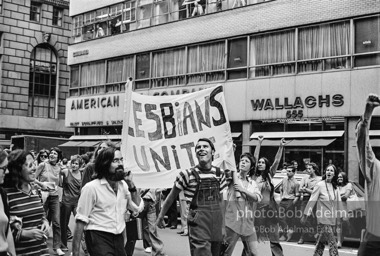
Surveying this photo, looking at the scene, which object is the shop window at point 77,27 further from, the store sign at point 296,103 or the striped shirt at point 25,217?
the striped shirt at point 25,217

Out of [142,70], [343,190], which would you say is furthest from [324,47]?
[343,190]

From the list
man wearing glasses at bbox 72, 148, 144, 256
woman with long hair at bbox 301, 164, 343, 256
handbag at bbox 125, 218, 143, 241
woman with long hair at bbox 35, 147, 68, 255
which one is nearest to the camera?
man wearing glasses at bbox 72, 148, 144, 256

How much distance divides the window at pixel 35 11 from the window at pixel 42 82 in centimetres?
199

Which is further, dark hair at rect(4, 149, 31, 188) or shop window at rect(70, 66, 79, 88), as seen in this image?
shop window at rect(70, 66, 79, 88)

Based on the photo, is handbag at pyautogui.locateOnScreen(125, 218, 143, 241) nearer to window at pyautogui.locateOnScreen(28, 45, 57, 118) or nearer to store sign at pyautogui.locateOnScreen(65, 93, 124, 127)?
store sign at pyautogui.locateOnScreen(65, 93, 124, 127)

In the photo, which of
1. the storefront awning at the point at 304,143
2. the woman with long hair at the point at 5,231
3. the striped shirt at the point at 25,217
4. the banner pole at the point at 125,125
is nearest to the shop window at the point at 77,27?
the storefront awning at the point at 304,143

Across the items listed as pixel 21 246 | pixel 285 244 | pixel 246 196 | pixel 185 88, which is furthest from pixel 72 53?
pixel 21 246

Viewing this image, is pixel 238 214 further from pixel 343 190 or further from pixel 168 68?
pixel 168 68

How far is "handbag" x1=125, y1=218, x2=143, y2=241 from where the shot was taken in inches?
271

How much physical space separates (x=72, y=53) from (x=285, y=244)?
26.4m

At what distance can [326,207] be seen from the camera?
935cm

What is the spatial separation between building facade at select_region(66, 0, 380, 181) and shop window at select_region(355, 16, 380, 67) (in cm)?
4

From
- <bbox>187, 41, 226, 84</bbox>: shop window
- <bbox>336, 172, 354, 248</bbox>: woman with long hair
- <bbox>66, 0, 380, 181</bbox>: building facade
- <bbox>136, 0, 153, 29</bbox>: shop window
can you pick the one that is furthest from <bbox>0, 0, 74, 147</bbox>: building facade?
<bbox>336, 172, 354, 248</bbox>: woman with long hair

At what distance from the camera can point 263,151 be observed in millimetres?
23531
